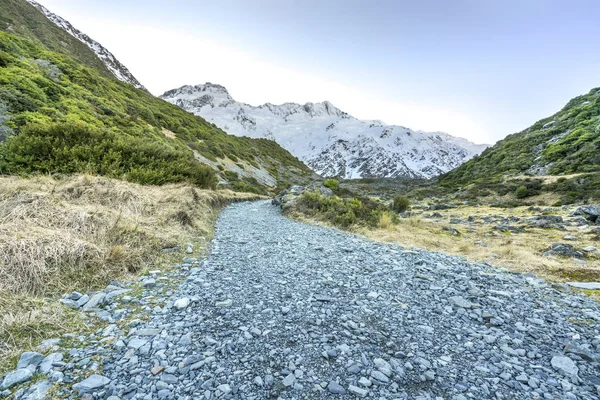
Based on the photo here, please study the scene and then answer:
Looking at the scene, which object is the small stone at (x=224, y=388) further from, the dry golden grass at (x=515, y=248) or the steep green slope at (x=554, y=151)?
the steep green slope at (x=554, y=151)

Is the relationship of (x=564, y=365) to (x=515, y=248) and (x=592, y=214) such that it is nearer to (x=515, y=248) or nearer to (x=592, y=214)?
(x=515, y=248)

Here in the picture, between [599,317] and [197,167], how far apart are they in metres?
20.5

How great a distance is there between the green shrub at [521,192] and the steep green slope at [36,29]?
69.9 metres

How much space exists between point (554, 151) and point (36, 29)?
9357 cm

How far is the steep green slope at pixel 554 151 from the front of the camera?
126 ft

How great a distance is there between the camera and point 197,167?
781 inches

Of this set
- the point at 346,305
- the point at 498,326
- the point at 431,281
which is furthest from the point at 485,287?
the point at 346,305

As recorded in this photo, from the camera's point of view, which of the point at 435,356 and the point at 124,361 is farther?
the point at 435,356

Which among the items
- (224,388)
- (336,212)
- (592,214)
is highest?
(592,214)

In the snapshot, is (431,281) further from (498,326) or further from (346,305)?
(346,305)

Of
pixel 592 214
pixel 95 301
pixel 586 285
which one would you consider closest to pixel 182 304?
pixel 95 301

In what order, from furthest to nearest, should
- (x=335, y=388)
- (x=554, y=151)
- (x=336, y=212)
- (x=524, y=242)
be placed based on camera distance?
(x=554, y=151) → (x=336, y=212) → (x=524, y=242) → (x=335, y=388)

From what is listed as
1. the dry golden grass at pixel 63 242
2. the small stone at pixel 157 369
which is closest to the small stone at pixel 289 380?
the small stone at pixel 157 369

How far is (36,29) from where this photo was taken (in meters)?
47.2
